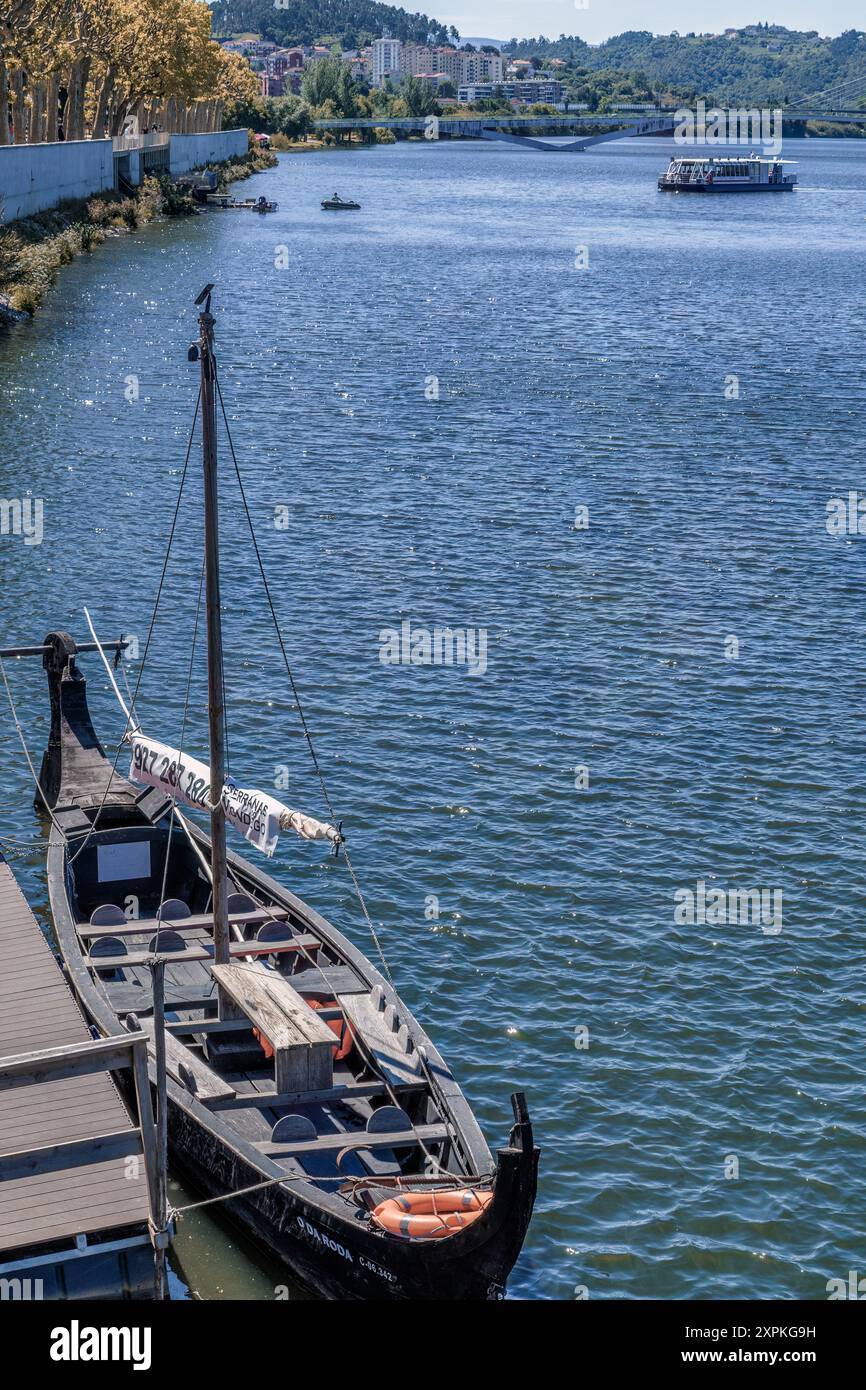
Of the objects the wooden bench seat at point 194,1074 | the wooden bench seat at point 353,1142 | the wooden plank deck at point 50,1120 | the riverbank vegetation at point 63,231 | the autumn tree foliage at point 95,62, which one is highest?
the autumn tree foliage at point 95,62

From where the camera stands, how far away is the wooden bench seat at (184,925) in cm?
2708

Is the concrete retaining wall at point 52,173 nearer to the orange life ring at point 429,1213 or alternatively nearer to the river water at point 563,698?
the river water at point 563,698

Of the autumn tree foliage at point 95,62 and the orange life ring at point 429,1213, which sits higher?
the autumn tree foliage at point 95,62

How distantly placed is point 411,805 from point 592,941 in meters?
6.41

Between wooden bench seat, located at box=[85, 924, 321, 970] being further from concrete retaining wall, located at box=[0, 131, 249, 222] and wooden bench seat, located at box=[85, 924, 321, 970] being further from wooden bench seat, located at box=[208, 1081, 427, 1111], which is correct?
concrete retaining wall, located at box=[0, 131, 249, 222]

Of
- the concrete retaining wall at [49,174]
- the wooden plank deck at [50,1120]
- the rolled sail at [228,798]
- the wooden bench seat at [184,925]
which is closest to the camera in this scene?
the wooden plank deck at [50,1120]

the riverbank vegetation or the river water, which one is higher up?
the riverbank vegetation

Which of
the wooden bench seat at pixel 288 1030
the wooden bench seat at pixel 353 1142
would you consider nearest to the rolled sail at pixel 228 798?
the wooden bench seat at pixel 288 1030

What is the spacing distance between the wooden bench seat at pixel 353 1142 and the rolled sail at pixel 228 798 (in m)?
4.66

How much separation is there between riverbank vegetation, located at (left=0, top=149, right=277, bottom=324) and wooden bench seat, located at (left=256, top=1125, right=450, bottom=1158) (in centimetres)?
7514

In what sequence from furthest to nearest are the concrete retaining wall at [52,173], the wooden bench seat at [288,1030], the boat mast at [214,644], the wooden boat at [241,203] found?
the wooden boat at [241,203], the concrete retaining wall at [52,173], the boat mast at [214,644], the wooden bench seat at [288,1030]

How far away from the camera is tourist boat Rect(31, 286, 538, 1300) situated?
18984mm

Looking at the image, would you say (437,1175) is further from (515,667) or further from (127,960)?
(515,667)

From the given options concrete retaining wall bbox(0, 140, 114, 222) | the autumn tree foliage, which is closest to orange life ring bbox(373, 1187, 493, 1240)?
concrete retaining wall bbox(0, 140, 114, 222)
